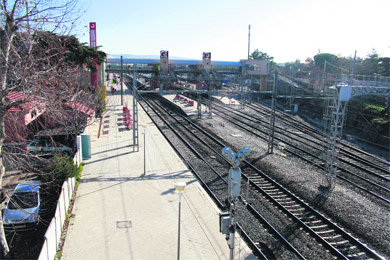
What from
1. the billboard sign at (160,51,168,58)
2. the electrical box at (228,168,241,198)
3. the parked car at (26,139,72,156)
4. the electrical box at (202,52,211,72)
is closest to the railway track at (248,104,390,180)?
the electrical box at (228,168,241,198)

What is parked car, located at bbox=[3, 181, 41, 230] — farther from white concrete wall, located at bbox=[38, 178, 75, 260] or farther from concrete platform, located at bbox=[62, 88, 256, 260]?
concrete platform, located at bbox=[62, 88, 256, 260]

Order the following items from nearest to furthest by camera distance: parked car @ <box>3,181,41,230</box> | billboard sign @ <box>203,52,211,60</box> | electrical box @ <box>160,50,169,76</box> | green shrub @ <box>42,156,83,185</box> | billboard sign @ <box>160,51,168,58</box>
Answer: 1. parked car @ <box>3,181,41,230</box>
2. green shrub @ <box>42,156,83,185</box>
3. electrical box @ <box>160,50,169,76</box>
4. billboard sign @ <box>160,51,168,58</box>
5. billboard sign @ <box>203,52,211,60</box>

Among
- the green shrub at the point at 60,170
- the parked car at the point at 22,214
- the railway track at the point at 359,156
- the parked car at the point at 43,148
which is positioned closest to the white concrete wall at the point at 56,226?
the green shrub at the point at 60,170

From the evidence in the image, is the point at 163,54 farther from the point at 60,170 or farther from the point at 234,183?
the point at 234,183

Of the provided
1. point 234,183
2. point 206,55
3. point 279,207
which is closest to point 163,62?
point 206,55

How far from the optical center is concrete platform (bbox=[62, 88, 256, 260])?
Result: 8391 mm

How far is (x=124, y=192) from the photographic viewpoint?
12227mm

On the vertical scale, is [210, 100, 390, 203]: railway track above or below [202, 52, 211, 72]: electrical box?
below

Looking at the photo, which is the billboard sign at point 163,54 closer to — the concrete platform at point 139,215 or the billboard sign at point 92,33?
the billboard sign at point 92,33

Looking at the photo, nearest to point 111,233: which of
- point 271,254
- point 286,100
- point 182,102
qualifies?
point 271,254

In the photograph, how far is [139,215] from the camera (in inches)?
408

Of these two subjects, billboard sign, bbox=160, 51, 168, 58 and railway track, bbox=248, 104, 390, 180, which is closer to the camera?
railway track, bbox=248, 104, 390, 180

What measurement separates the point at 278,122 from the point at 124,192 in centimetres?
1991

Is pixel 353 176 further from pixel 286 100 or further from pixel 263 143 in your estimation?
pixel 286 100
